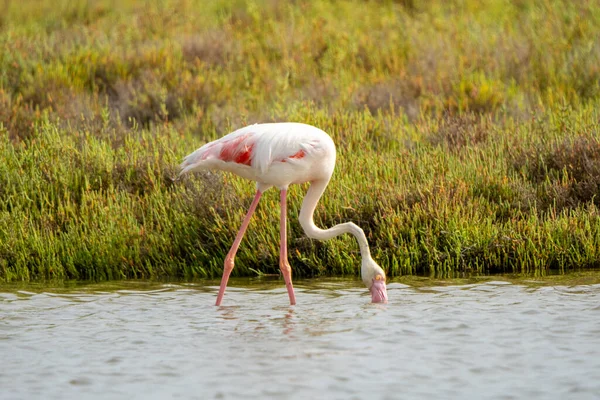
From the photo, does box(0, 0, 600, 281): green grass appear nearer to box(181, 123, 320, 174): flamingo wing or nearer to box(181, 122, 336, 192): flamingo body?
box(181, 122, 336, 192): flamingo body

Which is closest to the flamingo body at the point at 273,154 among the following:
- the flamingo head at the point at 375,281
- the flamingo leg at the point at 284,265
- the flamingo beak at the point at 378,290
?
the flamingo leg at the point at 284,265

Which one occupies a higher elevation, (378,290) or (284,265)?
(284,265)

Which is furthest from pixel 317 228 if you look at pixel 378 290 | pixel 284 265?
pixel 378 290

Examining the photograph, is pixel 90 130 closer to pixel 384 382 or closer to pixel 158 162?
pixel 158 162

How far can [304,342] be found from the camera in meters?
5.44

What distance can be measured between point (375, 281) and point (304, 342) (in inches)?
39.5

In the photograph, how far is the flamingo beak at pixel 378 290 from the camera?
6.25 metres

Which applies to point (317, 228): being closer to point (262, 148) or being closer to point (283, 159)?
point (283, 159)

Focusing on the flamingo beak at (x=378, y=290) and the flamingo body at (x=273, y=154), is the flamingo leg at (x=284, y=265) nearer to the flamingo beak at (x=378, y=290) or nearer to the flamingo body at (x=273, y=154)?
the flamingo body at (x=273, y=154)

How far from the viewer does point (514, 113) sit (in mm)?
10508

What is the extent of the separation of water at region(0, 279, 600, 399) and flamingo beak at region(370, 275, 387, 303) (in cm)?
7

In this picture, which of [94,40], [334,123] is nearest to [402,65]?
[334,123]

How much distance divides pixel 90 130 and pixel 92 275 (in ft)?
8.96

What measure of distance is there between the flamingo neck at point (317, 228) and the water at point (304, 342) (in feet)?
1.34
